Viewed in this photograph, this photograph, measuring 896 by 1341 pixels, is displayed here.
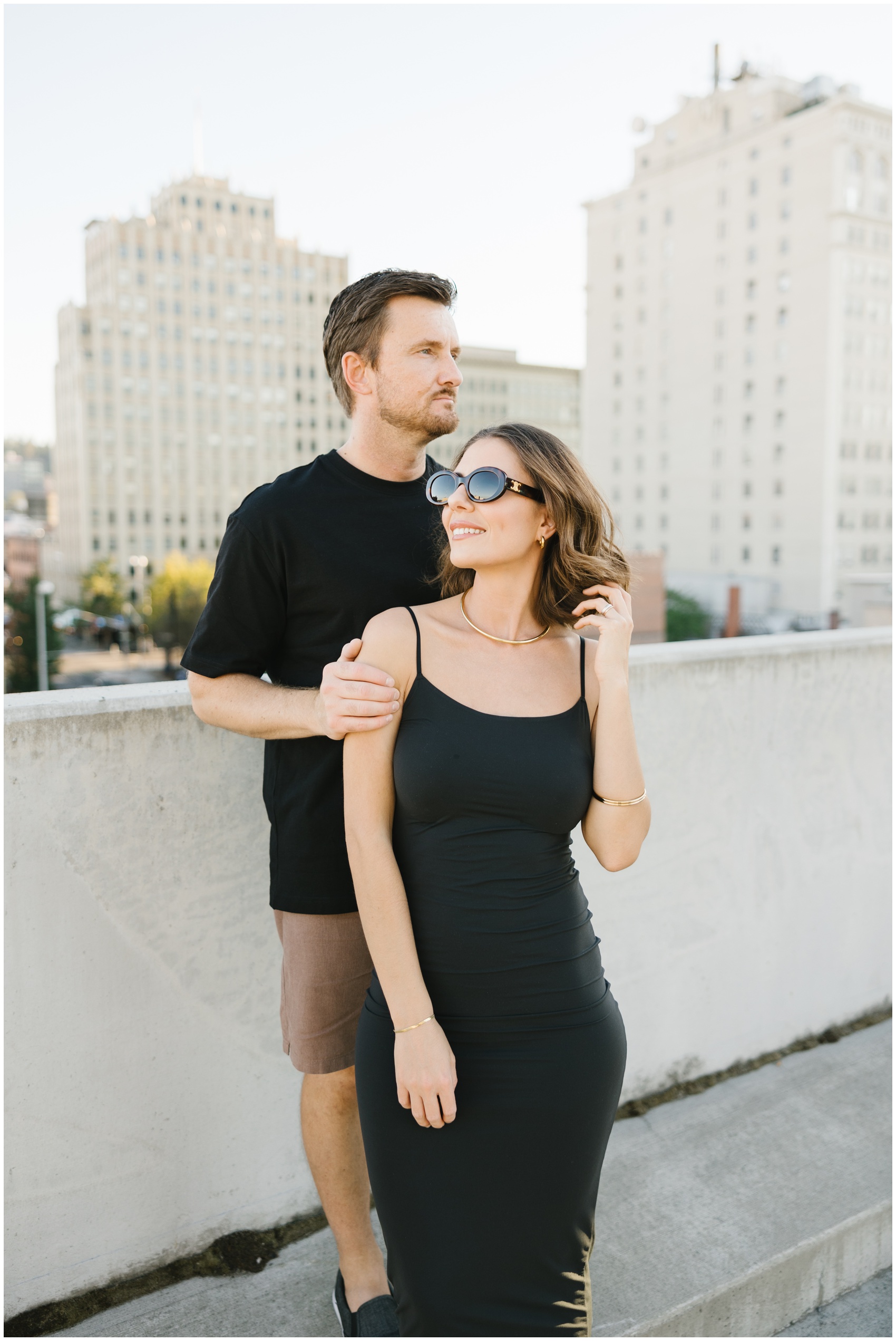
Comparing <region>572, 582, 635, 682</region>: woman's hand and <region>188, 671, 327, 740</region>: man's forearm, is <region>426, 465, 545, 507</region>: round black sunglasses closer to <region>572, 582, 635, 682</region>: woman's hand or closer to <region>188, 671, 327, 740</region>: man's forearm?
<region>572, 582, 635, 682</region>: woman's hand

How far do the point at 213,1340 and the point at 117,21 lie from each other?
109 metres

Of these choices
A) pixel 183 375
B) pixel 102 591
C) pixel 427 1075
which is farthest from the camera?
pixel 183 375

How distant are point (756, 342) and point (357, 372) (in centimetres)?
8574

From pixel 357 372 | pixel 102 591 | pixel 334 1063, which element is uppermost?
pixel 102 591

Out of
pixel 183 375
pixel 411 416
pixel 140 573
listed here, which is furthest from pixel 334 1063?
pixel 183 375

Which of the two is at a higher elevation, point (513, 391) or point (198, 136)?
point (198, 136)

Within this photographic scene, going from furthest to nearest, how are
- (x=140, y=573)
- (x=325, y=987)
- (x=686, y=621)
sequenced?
(x=140, y=573) → (x=686, y=621) → (x=325, y=987)

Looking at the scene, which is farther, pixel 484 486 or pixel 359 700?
pixel 484 486

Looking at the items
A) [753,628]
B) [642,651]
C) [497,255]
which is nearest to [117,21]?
[497,255]

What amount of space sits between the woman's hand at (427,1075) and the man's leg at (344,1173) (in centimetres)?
54

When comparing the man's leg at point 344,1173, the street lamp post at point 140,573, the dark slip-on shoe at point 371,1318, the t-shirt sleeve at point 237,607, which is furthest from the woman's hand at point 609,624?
the street lamp post at point 140,573

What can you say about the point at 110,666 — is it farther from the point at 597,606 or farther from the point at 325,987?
the point at 597,606

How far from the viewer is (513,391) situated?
124000 millimetres

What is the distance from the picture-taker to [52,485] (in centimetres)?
11669
